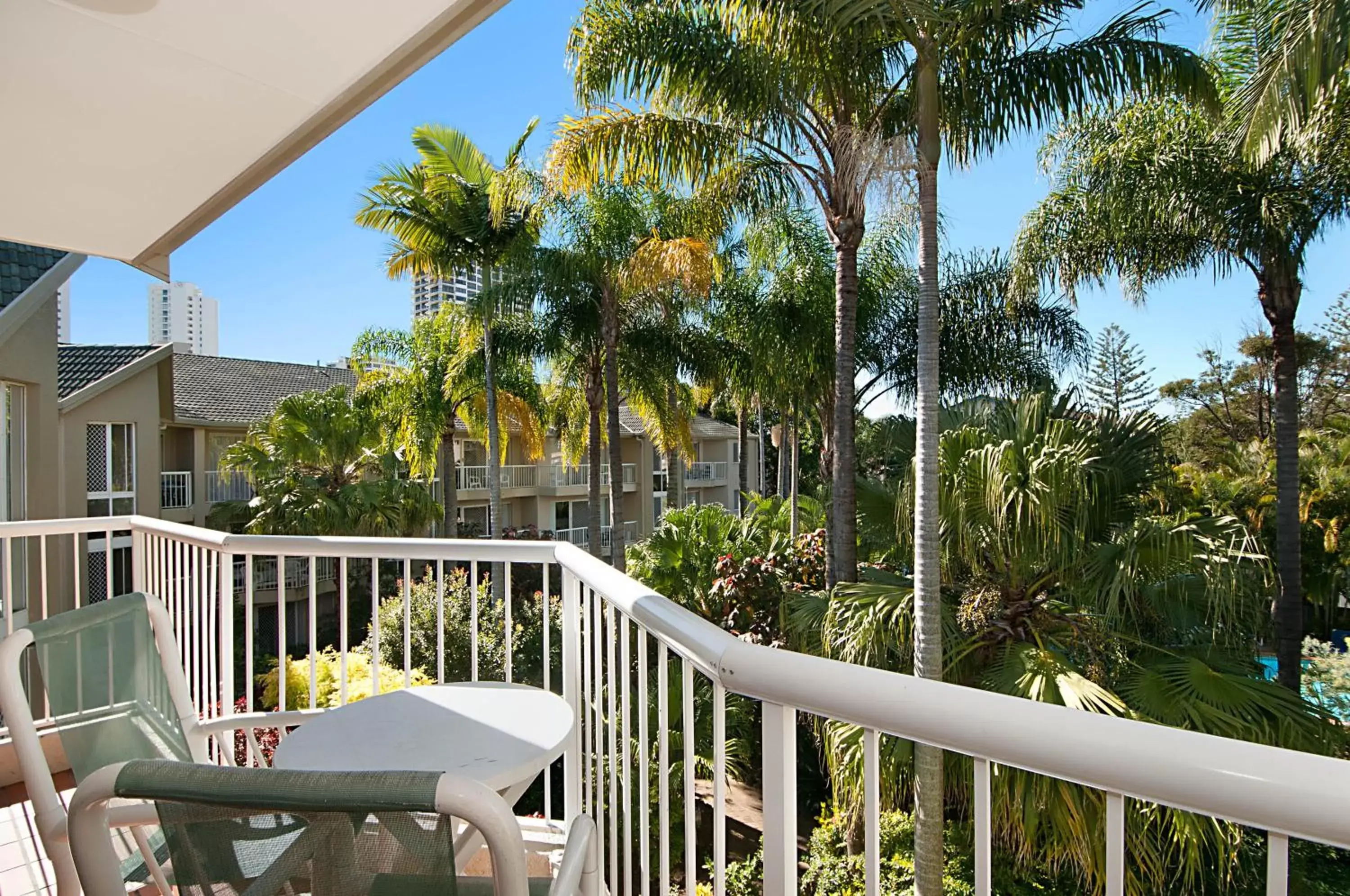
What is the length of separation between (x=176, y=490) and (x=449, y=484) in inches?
229

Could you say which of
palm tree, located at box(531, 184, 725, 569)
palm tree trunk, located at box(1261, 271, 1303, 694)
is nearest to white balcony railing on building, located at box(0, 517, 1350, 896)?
palm tree, located at box(531, 184, 725, 569)

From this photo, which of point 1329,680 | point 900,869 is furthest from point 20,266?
point 1329,680

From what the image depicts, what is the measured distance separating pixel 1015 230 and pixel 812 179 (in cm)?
487

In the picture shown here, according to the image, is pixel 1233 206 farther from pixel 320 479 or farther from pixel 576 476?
pixel 576 476

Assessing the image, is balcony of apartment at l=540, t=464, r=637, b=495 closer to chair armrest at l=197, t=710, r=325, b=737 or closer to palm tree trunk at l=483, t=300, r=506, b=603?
palm tree trunk at l=483, t=300, r=506, b=603

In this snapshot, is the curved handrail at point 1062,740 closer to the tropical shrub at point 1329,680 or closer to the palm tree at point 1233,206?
the palm tree at point 1233,206

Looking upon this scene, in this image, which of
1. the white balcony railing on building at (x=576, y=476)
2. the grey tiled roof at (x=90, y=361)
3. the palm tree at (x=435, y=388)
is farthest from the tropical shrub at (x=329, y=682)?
the white balcony railing on building at (x=576, y=476)

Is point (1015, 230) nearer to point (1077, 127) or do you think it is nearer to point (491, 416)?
point (1077, 127)

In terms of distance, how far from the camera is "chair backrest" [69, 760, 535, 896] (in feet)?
2.38

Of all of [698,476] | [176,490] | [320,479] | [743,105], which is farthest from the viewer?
[698,476]

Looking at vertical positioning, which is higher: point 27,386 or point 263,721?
point 27,386

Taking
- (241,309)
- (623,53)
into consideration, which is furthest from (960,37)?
(241,309)

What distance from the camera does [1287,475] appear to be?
9703 millimetres

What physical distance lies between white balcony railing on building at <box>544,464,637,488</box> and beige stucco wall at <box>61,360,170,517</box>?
1186 centimetres
